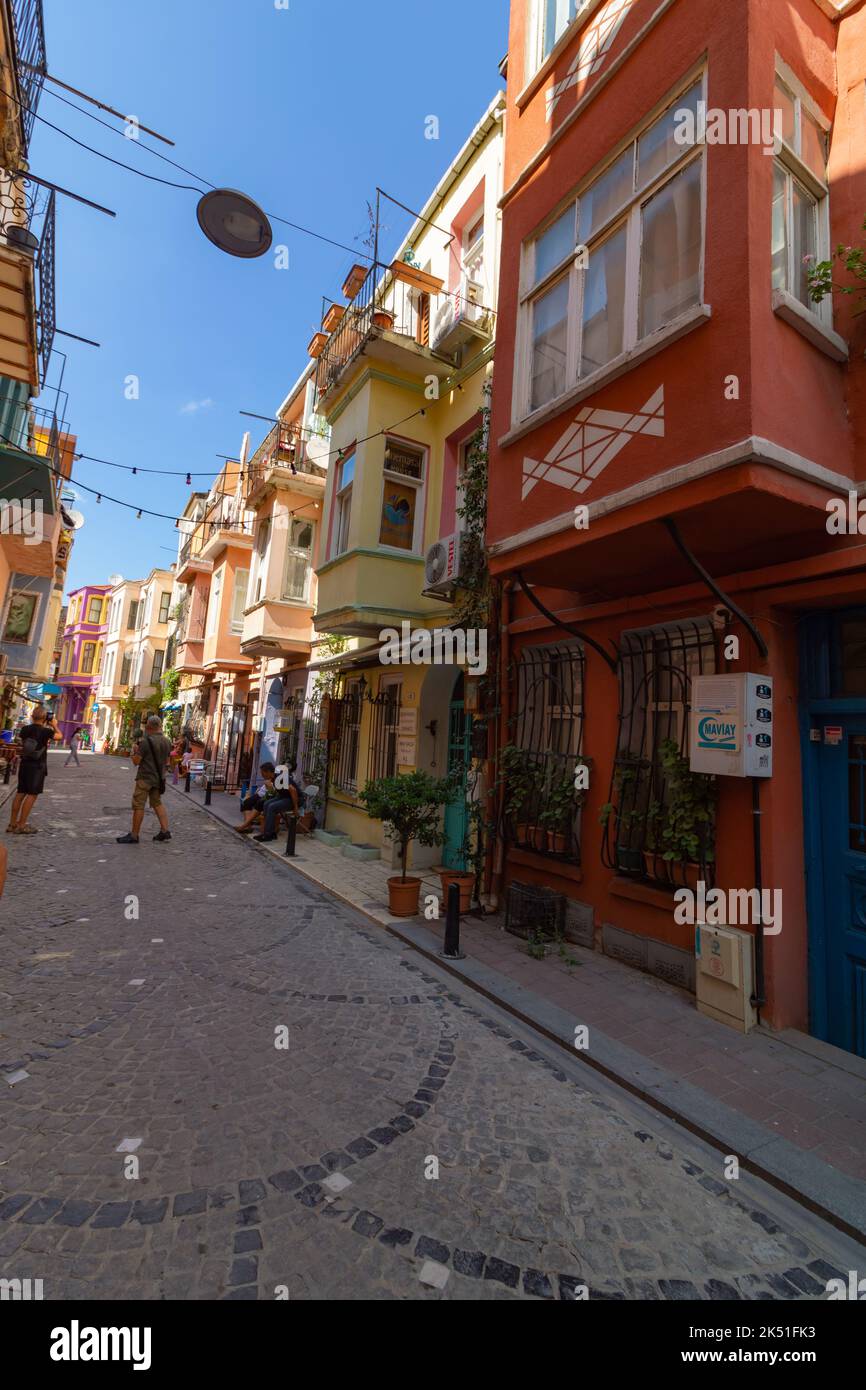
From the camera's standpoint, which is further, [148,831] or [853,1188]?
[148,831]

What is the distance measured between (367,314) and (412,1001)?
10530 millimetres

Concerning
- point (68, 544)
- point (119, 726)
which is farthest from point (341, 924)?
point (119, 726)

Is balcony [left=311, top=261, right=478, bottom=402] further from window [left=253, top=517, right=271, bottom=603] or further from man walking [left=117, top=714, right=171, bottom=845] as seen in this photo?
man walking [left=117, top=714, right=171, bottom=845]

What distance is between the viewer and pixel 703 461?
12.4ft

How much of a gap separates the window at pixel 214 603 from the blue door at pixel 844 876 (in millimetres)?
19158

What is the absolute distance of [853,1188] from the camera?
2814mm

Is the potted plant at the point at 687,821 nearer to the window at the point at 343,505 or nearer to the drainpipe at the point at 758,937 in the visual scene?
the drainpipe at the point at 758,937

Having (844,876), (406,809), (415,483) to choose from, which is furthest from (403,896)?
(415,483)

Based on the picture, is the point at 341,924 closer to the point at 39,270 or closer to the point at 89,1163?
the point at 89,1163

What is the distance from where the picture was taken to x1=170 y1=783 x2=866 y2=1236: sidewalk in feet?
9.80

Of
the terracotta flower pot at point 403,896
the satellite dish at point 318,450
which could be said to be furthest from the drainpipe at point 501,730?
the satellite dish at point 318,450

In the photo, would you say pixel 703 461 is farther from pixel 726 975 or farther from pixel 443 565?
pixel 443 565

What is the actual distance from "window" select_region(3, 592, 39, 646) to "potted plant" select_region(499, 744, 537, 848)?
17.8 meters
